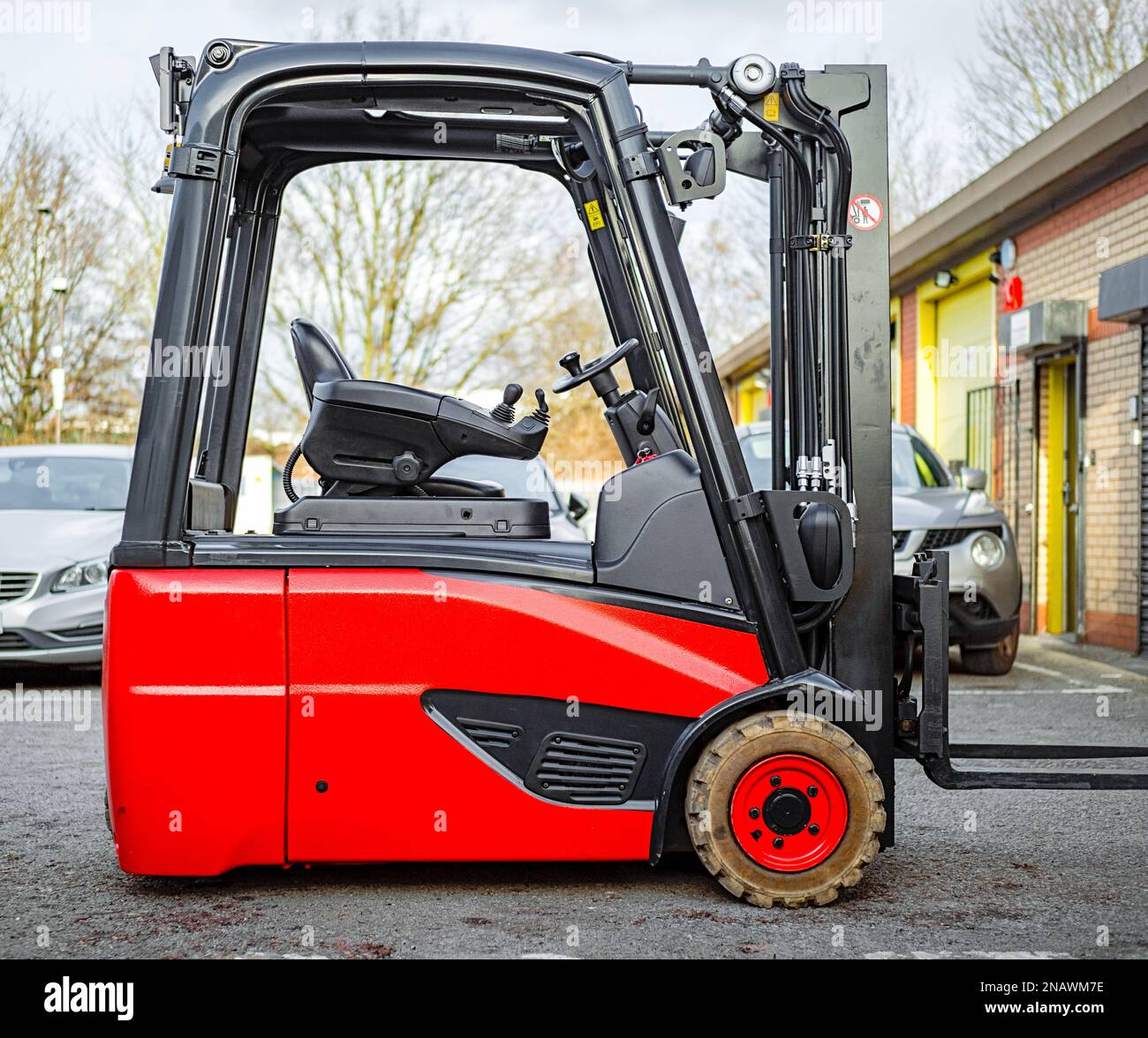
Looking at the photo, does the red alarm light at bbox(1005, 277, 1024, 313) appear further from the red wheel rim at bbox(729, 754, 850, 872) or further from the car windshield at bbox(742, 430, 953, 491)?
the red wheel rim at bbox(729, 754, 850, 872)

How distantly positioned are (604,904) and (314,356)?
200 cm

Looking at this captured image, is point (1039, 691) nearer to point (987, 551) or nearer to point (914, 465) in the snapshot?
point (987, 551)

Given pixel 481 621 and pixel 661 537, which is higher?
pixel 661 537

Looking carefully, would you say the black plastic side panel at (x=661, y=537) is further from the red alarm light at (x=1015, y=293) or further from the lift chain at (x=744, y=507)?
the red alarm light at (x=1015, y=293)

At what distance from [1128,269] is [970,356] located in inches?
215

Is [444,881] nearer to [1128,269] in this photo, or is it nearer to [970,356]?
[1128,269]

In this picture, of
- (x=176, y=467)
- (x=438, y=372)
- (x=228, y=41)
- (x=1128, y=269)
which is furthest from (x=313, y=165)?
(x=438, y=372)

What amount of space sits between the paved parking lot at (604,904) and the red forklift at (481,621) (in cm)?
18

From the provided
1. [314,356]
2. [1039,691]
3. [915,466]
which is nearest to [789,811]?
[314,356]

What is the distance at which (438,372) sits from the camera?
26.9 meters

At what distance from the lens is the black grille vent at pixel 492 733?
4008 mm

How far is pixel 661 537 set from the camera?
4125mm

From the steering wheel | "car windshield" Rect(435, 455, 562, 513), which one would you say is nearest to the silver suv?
"car windshield" Rect(435, 455, 562, 513)

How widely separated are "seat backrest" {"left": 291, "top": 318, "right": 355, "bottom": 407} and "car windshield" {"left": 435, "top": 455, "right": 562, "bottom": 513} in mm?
4630
